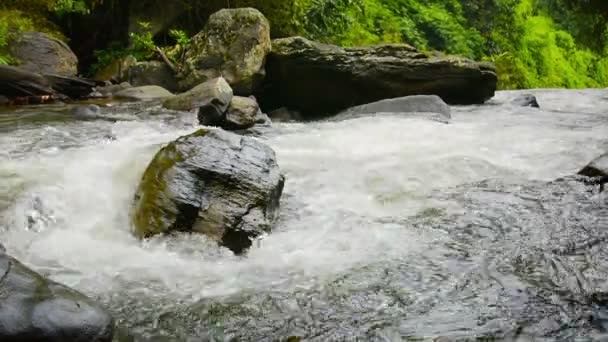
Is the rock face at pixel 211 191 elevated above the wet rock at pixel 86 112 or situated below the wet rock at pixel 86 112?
above

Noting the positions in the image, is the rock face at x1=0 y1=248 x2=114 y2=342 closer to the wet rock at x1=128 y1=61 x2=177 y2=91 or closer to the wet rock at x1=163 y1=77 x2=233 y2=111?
the wet rock at x1=163 y1=77 x2=233 y2=111

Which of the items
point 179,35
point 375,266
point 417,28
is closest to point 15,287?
point 375,266

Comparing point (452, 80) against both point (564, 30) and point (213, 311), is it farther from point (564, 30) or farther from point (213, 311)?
point (564, 30)

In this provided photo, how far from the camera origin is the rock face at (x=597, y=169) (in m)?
4.86

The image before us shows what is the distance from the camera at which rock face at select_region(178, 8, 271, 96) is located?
348 inches

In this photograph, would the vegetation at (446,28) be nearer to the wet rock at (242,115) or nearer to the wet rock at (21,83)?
the wet rock at (21,83)

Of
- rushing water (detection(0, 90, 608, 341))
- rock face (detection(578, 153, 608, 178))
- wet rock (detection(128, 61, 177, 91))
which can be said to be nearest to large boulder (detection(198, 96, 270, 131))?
rushing water (detection(0, 90, 608, 341))

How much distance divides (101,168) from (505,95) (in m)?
10.1

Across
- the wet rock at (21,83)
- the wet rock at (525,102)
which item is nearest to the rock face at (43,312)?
the wet rock at (21,83)

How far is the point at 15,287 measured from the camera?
236 centimetres

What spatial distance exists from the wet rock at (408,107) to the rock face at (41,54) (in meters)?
5.00

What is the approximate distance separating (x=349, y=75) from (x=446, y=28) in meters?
12.3

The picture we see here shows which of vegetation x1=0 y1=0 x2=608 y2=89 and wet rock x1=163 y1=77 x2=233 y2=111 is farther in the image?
vegetation x1=0 y1=0 x2=608 y2=89

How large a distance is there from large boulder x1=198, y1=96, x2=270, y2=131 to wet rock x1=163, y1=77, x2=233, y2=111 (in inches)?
1.2
